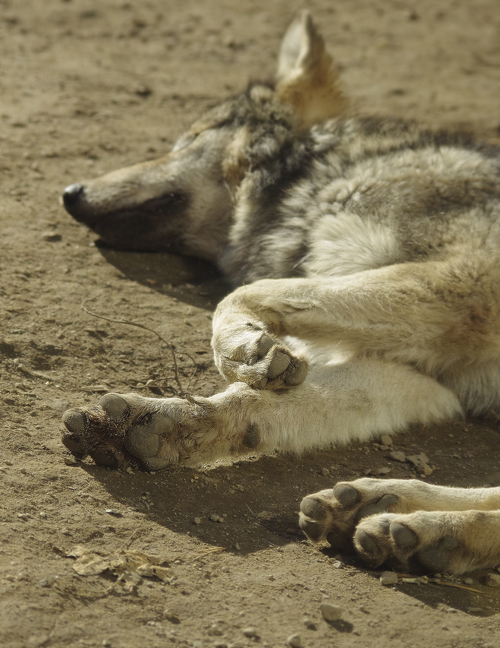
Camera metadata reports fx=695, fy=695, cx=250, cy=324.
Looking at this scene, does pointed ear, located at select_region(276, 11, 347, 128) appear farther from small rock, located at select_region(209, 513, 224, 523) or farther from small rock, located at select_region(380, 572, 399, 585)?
small rock, located at select_region(380, 572, 399, 585)

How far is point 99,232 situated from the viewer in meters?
4.76

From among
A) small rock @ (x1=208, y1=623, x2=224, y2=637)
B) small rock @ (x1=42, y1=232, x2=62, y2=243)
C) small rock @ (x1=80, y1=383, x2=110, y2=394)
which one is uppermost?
small rock @ (x1=42, y1=232, x2=62, y2=243)

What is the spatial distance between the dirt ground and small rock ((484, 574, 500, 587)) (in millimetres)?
18

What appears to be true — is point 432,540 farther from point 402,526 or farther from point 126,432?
point 126,432

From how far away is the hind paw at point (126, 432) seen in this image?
9.09ft

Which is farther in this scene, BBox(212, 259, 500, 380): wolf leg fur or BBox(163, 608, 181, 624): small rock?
BBox(212, 259, 500, 380): wolf leg fur

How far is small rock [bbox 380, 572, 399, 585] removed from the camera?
254 centimetres

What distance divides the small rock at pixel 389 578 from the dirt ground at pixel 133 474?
0.02 meters

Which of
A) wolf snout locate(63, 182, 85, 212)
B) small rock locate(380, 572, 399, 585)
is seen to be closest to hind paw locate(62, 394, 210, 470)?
small rock locate(380, 572, 399, 585)

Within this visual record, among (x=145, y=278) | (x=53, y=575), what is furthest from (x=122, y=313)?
(x=53, y=575)

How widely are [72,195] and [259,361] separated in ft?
7.36

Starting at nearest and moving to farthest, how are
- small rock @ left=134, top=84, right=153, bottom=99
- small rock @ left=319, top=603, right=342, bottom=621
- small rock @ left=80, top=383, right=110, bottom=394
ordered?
1. small rock @ left=319, top=603, right=342, bottom=621
2. small rock @ left=80, top=383, right=110, bottom=394
3. small rock @ left=134, top=84, right=153, bottom=99

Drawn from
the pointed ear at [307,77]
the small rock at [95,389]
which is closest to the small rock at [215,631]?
the small rock at [95,389]

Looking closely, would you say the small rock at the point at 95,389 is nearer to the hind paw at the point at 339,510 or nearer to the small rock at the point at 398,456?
the hind paw at the point at 339,510
